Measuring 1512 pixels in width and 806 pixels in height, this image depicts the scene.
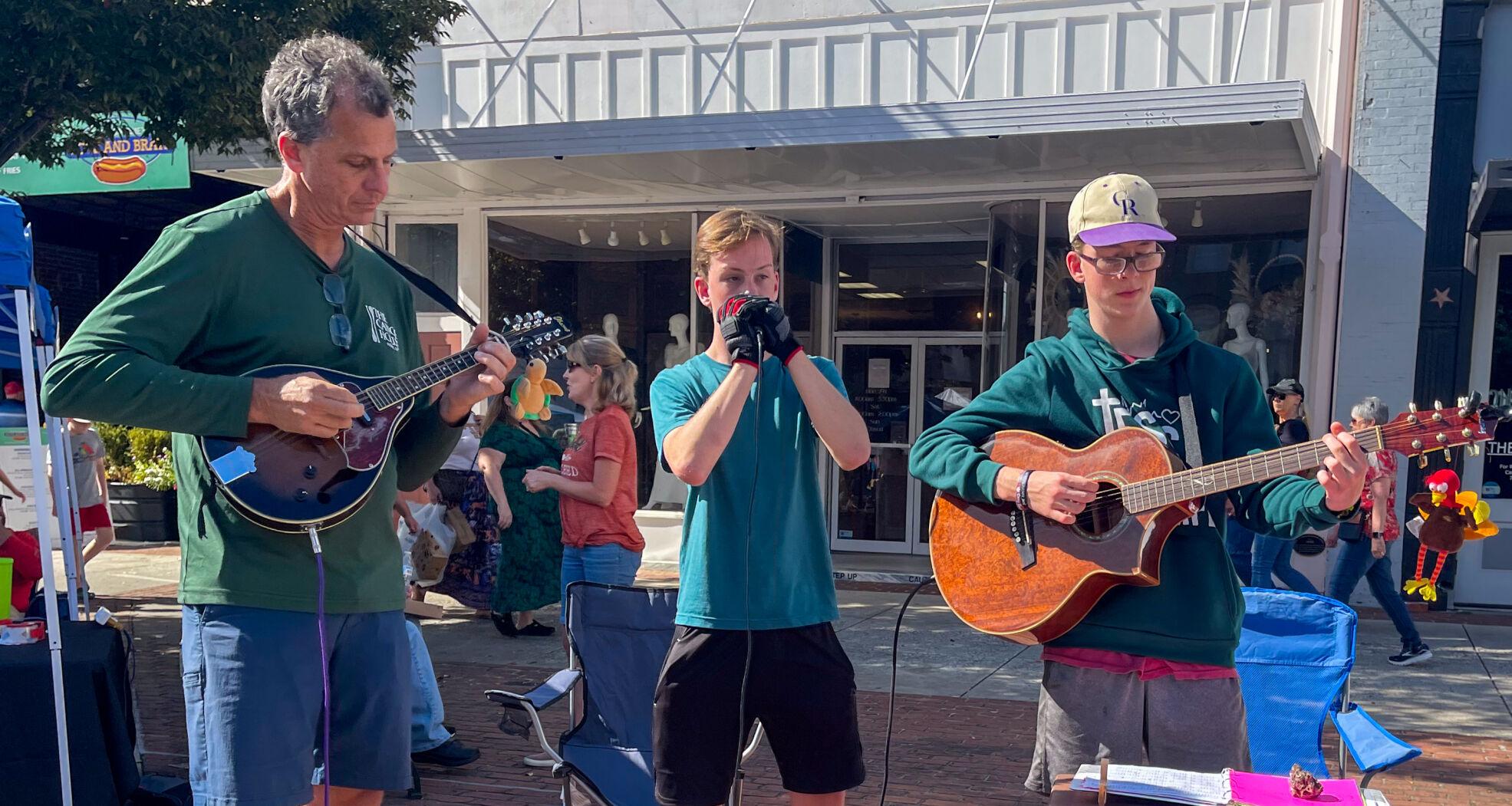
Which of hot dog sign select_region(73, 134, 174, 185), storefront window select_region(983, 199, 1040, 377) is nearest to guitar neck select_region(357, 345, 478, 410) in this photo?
storefront window select_region(983, 199, 1040, 377)

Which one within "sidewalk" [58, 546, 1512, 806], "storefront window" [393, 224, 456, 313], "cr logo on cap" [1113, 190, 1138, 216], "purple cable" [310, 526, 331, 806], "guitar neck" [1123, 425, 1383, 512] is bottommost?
"sidewalk" [58, 546, 1512, 806]

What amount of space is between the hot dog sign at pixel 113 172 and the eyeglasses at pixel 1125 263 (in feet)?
28.7

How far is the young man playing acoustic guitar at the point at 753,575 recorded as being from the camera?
8.15ft

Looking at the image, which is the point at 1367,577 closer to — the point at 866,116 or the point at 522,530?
the point at 866,116

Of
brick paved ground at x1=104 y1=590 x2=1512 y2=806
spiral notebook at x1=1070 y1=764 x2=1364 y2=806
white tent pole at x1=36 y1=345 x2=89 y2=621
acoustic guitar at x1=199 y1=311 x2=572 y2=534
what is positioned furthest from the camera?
brick paved ground at x1=104 y1=590 x2=1512 y2=806

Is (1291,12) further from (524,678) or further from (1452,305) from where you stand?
(524,678)

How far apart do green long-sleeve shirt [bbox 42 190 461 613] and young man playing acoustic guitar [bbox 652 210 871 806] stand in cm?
67

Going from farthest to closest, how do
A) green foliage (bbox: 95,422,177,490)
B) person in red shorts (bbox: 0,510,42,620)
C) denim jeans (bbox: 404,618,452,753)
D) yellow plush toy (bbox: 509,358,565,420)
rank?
green foliage (bbox: 95,422,177,490)
person in red shorts (bbox: 0,510,42,620)
denim jeans (bbox: 404,618,452,753)
yellow plush toy (bbox: 509,358,565,420)

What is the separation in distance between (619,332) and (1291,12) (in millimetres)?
6480

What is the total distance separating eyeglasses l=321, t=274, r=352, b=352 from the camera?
88.4 inches

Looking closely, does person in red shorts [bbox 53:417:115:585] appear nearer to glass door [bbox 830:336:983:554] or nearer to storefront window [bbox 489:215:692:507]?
storefront window [bbox 489:215:692:507]

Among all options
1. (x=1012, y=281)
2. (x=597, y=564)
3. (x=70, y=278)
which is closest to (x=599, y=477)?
(x=597, y=564)

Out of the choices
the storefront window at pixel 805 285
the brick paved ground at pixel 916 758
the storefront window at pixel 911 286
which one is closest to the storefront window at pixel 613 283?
the storefront window at pixel 805 285

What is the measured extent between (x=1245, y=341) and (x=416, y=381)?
824 centimetres
